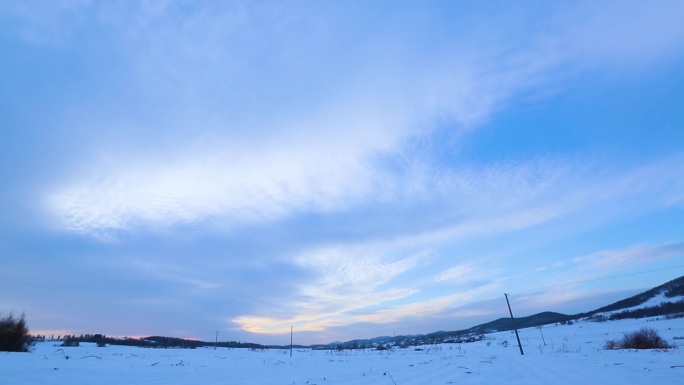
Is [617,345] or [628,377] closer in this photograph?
[628,377]

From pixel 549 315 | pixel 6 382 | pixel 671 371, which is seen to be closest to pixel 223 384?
pixel 6 382

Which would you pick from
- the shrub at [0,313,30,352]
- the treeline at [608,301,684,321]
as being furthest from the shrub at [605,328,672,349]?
the treeline at [608,301,684,321]

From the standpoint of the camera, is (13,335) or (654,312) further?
(654,312)

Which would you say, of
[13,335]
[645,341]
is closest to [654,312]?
[645,341]

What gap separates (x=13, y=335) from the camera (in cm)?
1922

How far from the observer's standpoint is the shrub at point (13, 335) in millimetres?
18684

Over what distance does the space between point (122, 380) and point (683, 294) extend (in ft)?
580

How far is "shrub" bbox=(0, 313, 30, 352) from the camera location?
61.3 ft

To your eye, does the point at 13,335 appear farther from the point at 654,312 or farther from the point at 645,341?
the point at 654,312

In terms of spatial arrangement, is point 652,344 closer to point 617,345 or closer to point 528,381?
point 617,345

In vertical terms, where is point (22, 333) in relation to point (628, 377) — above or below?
above

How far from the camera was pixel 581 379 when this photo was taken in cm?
812

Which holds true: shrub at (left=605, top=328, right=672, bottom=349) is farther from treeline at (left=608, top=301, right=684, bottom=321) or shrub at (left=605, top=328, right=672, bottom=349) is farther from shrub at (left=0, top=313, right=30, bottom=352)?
treeline at (left=608, top=301, right=684, bottom=321)

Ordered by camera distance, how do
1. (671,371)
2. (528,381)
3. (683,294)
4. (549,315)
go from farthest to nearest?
(549,315), (683,294), (671,371), (528,381)
